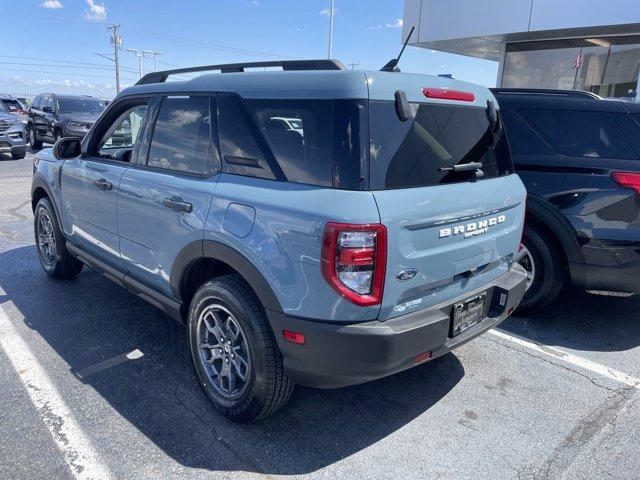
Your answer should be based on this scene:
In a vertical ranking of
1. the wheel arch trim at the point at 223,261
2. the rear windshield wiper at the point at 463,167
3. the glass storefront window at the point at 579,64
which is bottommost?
the wheel arch trim at the point at 223,261

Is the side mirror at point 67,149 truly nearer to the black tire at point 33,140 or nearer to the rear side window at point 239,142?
the rear side window at point 239,142

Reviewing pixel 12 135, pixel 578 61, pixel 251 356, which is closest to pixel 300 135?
pixel 251 356

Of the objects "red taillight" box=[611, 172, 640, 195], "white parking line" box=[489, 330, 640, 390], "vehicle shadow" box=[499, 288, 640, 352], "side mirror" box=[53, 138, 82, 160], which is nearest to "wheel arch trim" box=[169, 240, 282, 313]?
"side mirror" box=[53, 138, 82, 160]

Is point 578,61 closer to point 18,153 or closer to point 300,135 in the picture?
point 300,135

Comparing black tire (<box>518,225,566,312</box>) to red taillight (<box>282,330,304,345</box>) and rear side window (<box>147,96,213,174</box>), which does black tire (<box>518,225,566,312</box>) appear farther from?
rear side window (<box>147,96,213,174</box>)

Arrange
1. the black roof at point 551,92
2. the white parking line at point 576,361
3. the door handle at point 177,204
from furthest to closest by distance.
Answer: the black roof at point 551,92 → the white parking line at point 576,361 → the door handle at point 177,204

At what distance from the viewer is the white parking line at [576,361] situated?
3.37m

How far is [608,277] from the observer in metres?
3.80

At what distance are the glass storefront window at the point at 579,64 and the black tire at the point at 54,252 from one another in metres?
11.8

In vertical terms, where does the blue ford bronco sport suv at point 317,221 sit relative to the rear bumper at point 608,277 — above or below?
above

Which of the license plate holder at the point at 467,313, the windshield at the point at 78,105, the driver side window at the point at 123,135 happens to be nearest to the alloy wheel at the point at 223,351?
the license plate holder at the point at 467,313

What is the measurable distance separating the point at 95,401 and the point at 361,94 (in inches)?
92.0

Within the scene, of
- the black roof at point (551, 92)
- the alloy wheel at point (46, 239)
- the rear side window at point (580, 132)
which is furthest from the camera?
the alloy wheel at point (46, 239)

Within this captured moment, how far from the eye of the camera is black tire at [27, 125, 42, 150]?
1748 cm
